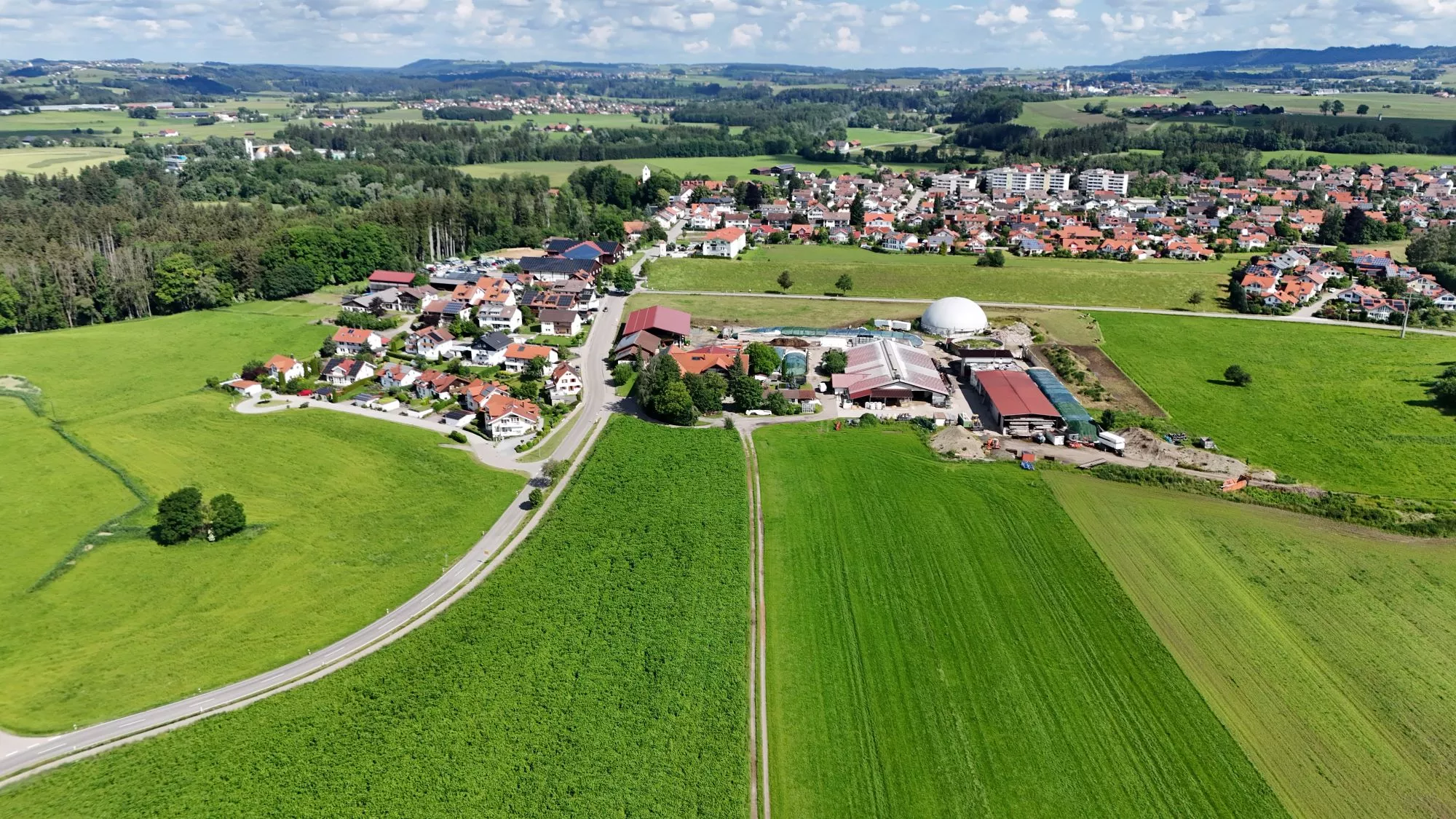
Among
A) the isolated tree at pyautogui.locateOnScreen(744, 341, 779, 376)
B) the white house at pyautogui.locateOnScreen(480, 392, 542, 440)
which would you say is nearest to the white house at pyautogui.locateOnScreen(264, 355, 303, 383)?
the white house at pyautogui.locateOnScreen(480, 392, 542, 440)

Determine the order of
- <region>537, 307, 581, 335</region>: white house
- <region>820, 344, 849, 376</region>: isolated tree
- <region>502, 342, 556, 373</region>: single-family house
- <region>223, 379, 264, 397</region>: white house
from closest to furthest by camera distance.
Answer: <region>223, 379, 264, 397</region>: white house, <region>820, 344, 849, 376</region>: isolated tree, <region>502, 342, 556, 373</region>: single-family house, <region>537, 307, 581, 335</region>: white house

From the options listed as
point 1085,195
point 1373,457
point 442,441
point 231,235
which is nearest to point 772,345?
point 442,441

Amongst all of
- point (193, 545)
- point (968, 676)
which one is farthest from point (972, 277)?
point (193, 545)

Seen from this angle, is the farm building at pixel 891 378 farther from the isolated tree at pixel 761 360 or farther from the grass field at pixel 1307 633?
the grass field at pixel 1307 633

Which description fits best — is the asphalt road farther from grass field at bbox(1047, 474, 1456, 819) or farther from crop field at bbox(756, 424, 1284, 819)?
grass field at bbox(1047, 474, 1456, 819)

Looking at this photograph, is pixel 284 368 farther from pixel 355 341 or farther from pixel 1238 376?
pixel 1238 376

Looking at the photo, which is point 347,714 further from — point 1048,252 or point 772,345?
point 1048,252

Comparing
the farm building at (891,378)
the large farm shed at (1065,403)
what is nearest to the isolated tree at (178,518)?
the farm building at (891,378)
